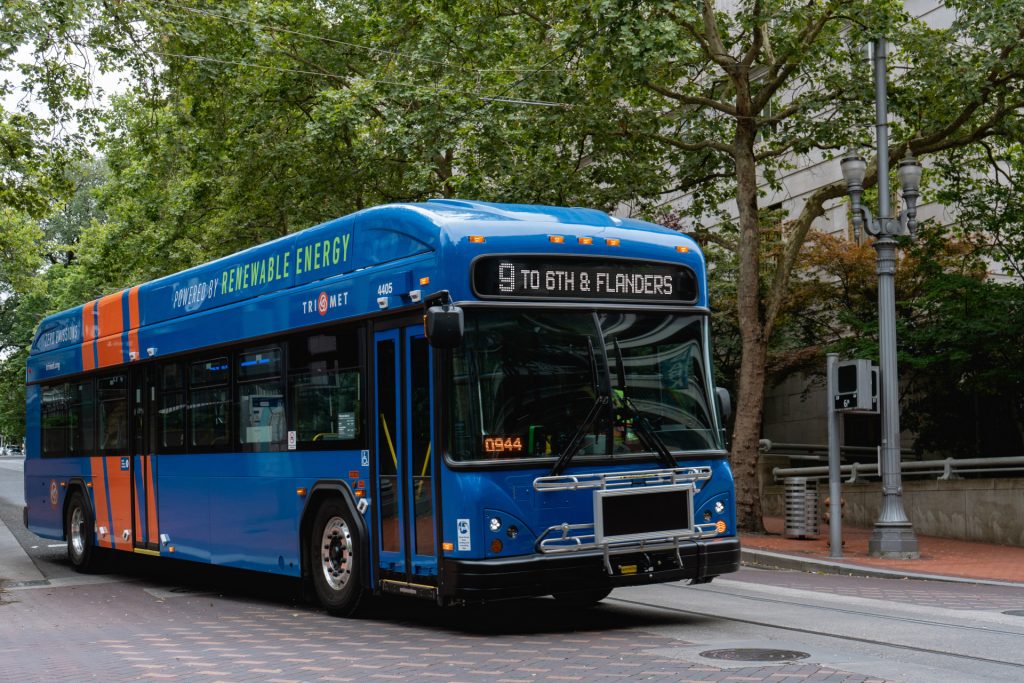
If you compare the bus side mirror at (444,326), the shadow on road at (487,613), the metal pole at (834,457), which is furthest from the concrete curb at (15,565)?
the metal pole at (834,457)

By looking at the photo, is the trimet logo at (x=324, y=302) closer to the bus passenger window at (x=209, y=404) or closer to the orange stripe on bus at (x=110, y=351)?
the bus passenger window at (x=209, y=404)

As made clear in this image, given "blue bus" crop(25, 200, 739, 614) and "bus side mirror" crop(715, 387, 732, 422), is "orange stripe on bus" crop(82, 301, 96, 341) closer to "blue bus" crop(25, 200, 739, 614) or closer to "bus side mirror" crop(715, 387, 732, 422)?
"blue bus" crop(25, 200, 739, 614)

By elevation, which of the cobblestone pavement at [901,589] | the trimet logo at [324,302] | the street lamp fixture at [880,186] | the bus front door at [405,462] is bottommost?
the cobblestone pavement at [901,589]

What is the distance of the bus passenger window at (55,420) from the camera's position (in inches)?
700

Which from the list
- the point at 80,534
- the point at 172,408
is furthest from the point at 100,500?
the point at 172,408

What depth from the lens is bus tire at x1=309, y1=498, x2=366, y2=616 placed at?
1080 cm

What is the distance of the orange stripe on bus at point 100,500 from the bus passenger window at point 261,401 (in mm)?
4483

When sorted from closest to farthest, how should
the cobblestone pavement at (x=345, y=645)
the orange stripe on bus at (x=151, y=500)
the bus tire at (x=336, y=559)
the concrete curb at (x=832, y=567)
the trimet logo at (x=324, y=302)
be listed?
the cobblestone pavement at (x=345, y=645)
the bus tire at (x=336, y=559)
the trimet logo at (x=324, y=302)
the orange stripe on bus at (x=151, y=500)
the concrete curb at (x=832, y=567)

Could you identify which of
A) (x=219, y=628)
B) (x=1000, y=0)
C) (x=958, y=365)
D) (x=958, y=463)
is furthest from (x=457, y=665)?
(x=958, y=365)

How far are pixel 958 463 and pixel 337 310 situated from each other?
43.9 feet

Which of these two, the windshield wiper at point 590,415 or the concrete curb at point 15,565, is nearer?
the windshield wiper at point 590,415

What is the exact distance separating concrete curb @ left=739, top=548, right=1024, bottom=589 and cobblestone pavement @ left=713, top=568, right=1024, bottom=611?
0.23 metres

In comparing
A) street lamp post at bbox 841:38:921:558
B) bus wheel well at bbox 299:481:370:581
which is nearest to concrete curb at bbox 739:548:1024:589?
street lamp post at bbox 841:38:921:558

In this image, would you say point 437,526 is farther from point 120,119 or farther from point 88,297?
point 88,297
